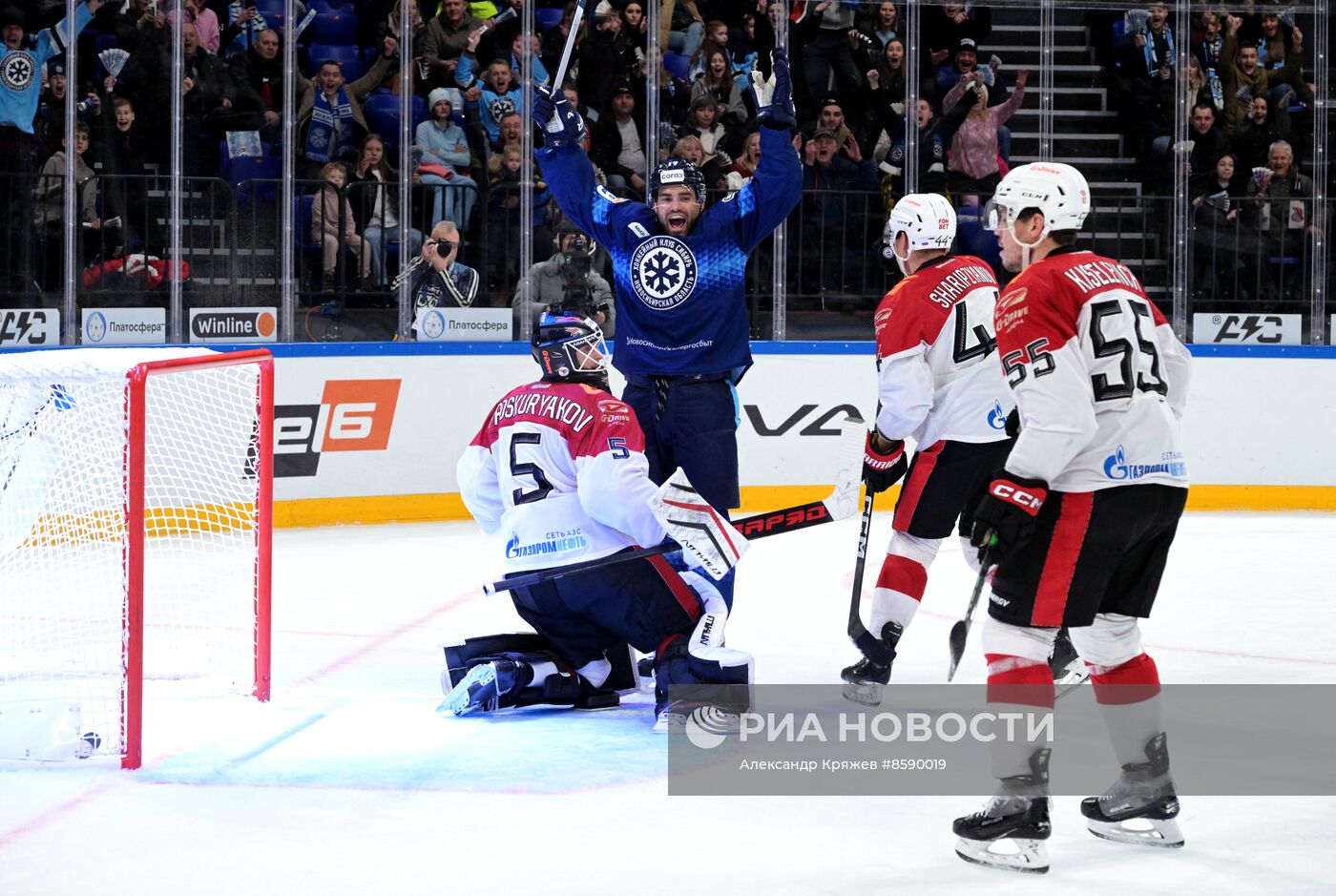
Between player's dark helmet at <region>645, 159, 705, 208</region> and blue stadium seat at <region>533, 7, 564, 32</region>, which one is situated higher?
blue stadium seat at <region>533, 7, 564, 32</region>

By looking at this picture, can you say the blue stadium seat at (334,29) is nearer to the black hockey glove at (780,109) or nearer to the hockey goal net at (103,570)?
the hockey goal net at (103,570)

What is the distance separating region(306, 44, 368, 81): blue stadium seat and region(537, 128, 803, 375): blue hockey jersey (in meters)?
3.38

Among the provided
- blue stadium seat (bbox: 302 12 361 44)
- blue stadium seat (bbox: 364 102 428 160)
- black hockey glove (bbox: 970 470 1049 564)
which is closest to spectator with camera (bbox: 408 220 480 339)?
blue stadium seat (bbox: 364 102 428 160)

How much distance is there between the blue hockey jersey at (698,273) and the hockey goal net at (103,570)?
40.5 inches

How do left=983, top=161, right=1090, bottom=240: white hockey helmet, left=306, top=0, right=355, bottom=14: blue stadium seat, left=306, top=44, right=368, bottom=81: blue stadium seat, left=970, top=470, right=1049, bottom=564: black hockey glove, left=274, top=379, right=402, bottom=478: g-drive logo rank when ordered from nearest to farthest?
left=970, top=470, right=1049, bottom=564: black hockey glove
left=983, top=161, right=1090, bottom=240: white hockey helmet
left=274, top=379, right=402, bottom=478: g-drive logo
left=306, top=44, right=368, bottom=81: blue stadium seat
left=306, top=0, right=355, bottom=14: blue stadium seat

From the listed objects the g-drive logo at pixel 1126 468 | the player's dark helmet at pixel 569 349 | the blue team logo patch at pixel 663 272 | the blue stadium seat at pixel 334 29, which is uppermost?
the blue stadium seat at pixel 334 29

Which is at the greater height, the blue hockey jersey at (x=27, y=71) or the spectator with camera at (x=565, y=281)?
the blue hockey jersey at (x=27, y=71)

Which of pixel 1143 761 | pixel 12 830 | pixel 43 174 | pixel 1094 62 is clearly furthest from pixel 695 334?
pixel 1094 62

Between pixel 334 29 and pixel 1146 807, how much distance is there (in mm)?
5786

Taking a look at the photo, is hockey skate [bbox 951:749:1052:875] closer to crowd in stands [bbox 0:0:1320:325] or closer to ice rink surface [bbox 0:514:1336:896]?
ice rink surface [bbox 0:514:1336:896]

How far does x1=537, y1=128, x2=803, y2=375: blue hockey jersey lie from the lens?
4.50 metres

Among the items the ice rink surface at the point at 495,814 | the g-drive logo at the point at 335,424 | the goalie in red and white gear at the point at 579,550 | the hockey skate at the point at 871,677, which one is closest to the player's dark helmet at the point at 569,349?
the goalie in red and white gear at the point at 579,550

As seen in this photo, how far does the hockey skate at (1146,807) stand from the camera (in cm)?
301

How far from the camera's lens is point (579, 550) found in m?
3.90
